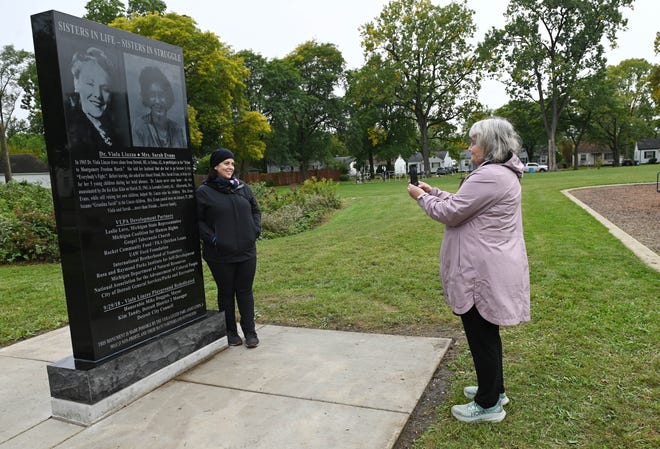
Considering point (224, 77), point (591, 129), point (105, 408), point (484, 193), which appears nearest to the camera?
point (484, 193)

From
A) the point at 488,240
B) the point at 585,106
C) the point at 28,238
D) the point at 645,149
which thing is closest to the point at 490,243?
the point at 488,240

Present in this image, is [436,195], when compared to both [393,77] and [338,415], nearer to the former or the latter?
[338,415]

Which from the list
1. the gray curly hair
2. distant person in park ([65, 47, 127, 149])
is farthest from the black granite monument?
the gray curly hair

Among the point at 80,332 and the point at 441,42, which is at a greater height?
the point at 441,42

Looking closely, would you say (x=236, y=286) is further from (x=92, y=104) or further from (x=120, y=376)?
(x=92, y=104)

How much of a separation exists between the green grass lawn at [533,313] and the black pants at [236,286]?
811 millimetres

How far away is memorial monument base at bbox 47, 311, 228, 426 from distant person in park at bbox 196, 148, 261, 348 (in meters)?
0.49

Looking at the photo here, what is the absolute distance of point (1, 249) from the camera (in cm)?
1012

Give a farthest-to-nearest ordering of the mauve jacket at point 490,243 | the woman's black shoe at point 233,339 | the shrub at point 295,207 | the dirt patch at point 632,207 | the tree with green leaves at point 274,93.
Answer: the tree with green leaves at point 274,93, the shrub at point 295,207, the dirt patch at point 632,207, the woman's black shoe at point 233,339, the mauve jacket at point 490,243

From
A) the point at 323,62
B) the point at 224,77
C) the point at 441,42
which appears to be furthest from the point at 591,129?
the point at 224,77

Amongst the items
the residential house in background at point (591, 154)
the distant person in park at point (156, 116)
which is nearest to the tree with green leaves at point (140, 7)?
the distant person in park at point (156, 116)

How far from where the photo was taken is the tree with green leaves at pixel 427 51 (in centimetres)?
4203

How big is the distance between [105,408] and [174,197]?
1.73 metres

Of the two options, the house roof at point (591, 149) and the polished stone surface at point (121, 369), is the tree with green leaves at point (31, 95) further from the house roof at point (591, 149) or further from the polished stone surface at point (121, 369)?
the house roof at point (591, 149)
